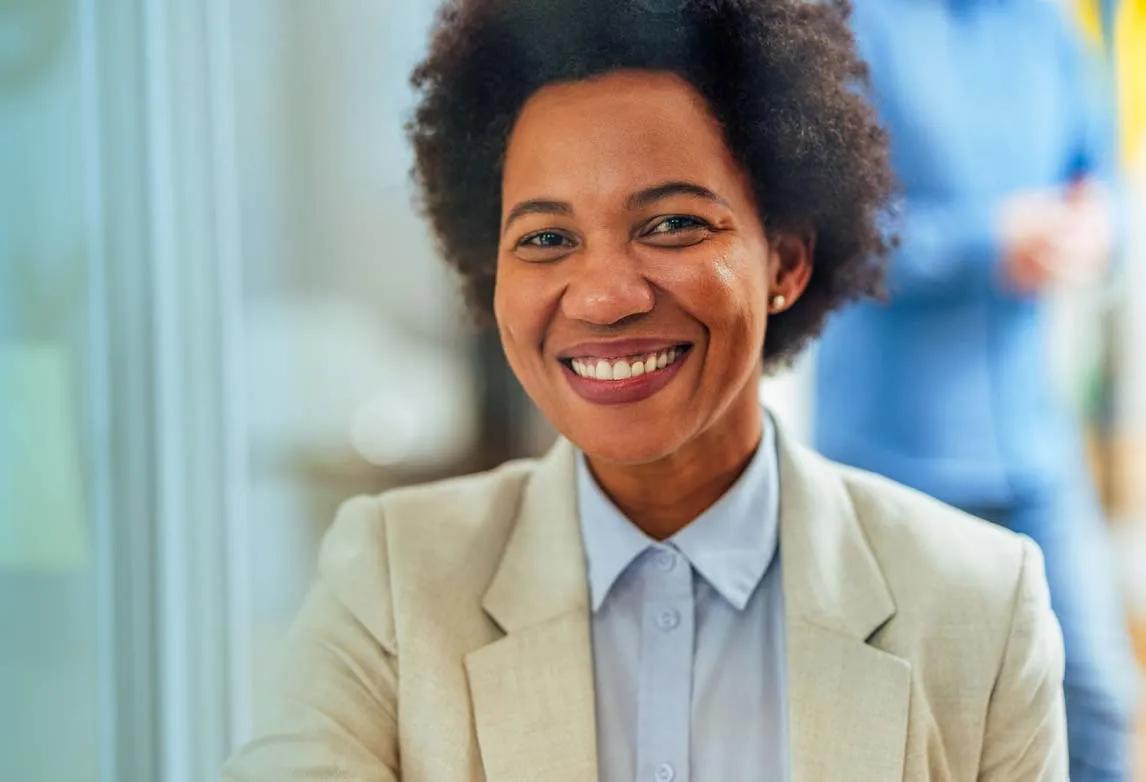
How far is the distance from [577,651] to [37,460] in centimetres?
44

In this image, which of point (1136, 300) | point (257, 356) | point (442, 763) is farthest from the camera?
point (1136, 300)

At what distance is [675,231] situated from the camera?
724 millimetres

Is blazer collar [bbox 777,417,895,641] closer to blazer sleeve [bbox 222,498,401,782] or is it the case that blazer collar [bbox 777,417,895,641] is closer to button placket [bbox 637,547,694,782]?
button placket [bbox 637,547,694,782]

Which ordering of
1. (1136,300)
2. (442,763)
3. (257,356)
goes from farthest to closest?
(1136,300)
(257,356)
(442,763)

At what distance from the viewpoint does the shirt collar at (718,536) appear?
2.64ft

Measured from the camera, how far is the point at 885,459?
2.99 feet

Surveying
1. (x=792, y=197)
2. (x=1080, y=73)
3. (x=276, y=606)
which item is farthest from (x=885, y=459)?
(x=276, y=606)

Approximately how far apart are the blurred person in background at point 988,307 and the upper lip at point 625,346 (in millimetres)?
198

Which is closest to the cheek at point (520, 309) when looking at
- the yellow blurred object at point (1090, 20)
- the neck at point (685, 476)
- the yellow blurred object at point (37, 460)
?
the neck at point (685, 476)

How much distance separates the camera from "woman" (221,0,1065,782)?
0.73m

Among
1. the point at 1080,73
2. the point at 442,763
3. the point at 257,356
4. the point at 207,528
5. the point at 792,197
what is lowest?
the point at 442,763

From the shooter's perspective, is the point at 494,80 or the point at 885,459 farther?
the point at 885,459

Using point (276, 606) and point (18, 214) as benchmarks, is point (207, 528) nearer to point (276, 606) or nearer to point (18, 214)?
point (276, 606)

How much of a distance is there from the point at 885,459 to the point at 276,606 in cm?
50
